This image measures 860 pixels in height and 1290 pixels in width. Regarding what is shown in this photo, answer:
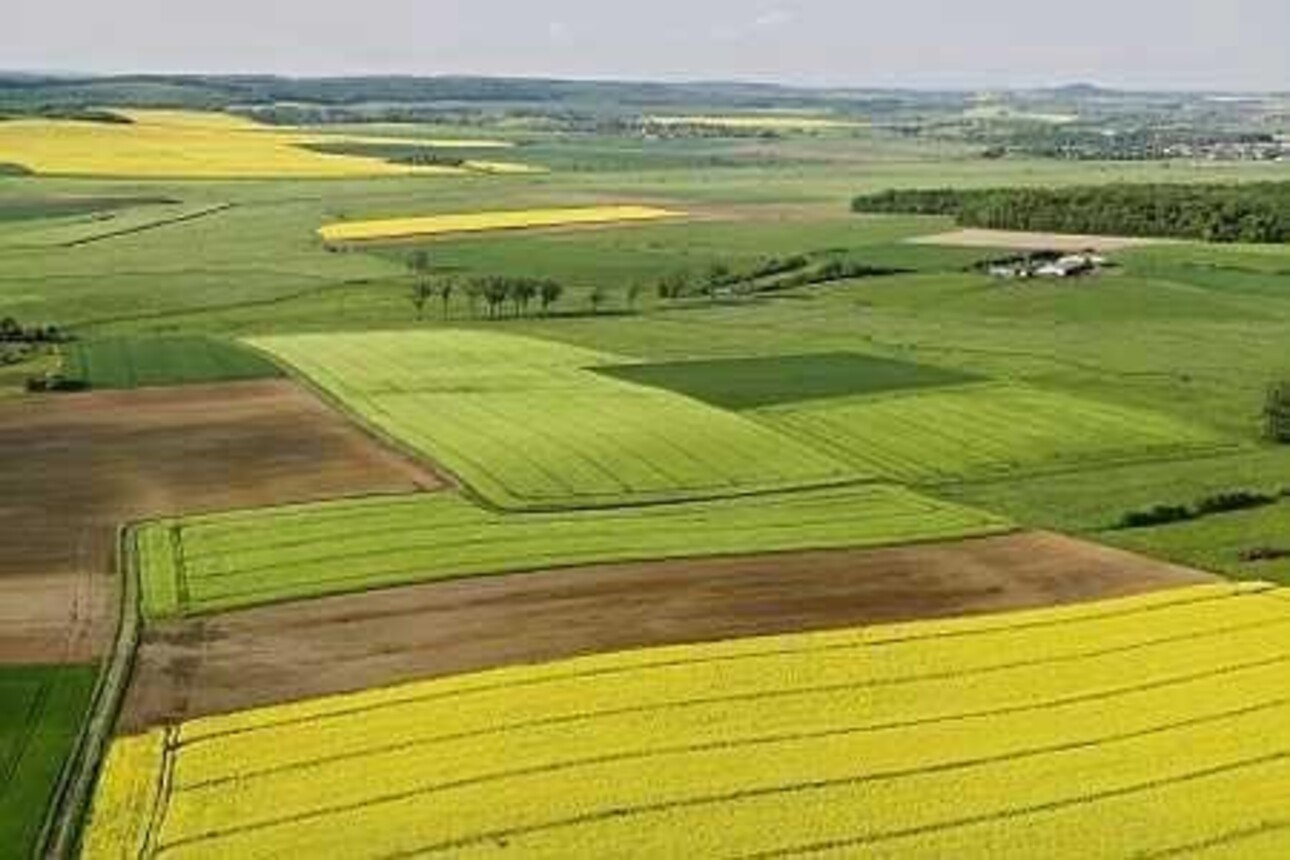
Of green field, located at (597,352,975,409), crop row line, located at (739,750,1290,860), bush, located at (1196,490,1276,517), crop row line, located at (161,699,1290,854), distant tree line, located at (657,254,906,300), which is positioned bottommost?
distant tree line, located at (657,254,906,300)

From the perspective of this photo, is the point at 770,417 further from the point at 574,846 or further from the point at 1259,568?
the point at 574,846

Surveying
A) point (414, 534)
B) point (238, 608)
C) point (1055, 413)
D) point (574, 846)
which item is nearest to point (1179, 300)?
point (1055, 413)

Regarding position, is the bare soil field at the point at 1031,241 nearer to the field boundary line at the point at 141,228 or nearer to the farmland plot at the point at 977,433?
the field boundary line at the point at 141,228

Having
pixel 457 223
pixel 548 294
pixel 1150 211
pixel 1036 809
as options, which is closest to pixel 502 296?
pixel 548 294

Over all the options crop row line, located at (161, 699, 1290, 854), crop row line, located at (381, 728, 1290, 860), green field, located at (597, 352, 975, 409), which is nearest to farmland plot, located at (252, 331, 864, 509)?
green field, located at (597, 352, 975, 409)

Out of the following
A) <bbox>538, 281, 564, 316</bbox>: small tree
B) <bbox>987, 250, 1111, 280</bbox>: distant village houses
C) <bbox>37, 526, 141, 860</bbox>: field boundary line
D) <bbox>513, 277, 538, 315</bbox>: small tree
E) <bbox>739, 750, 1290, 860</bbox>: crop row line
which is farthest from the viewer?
<bbox>987, 250, 1111, 280</bbox>: distant village houses

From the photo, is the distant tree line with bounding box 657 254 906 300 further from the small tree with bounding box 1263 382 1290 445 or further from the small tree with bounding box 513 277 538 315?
the small tree with bounding box 1263 382 1290 445
